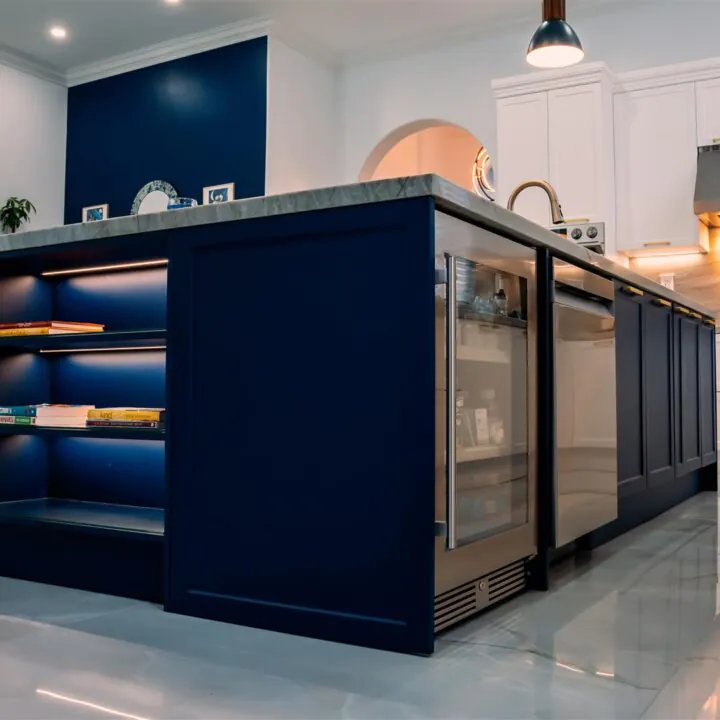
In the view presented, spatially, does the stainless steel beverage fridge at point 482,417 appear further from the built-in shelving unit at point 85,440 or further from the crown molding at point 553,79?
the crown molding at point 553,79

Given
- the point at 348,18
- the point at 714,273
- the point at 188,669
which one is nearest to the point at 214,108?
the point at 348,18

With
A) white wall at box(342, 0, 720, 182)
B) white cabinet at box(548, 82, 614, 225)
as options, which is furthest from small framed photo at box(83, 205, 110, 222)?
white cabinet at box(548, 82, 614, 225)

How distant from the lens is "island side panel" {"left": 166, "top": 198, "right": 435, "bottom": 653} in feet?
5.81

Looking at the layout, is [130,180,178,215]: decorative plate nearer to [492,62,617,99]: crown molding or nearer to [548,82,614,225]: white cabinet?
[492,62,617,99]: crown molding

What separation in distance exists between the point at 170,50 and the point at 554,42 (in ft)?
12.6

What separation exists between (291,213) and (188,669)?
0.98 metres

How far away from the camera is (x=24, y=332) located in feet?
8.08

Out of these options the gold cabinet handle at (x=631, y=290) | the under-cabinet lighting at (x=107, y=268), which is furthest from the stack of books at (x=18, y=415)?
the gold cabinet handle at (x=631, y=290)

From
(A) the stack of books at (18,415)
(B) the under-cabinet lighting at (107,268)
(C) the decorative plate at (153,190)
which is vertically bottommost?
(A) the stack of books at (18,415)

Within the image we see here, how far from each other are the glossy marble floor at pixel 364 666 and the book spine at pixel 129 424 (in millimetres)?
443

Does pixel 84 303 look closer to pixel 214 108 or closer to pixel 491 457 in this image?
pixel 491 457

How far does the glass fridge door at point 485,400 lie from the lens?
5.95 ft

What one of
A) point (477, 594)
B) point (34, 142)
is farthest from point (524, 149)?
point (477, 594)

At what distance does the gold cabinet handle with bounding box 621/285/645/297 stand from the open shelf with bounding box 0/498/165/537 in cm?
178
